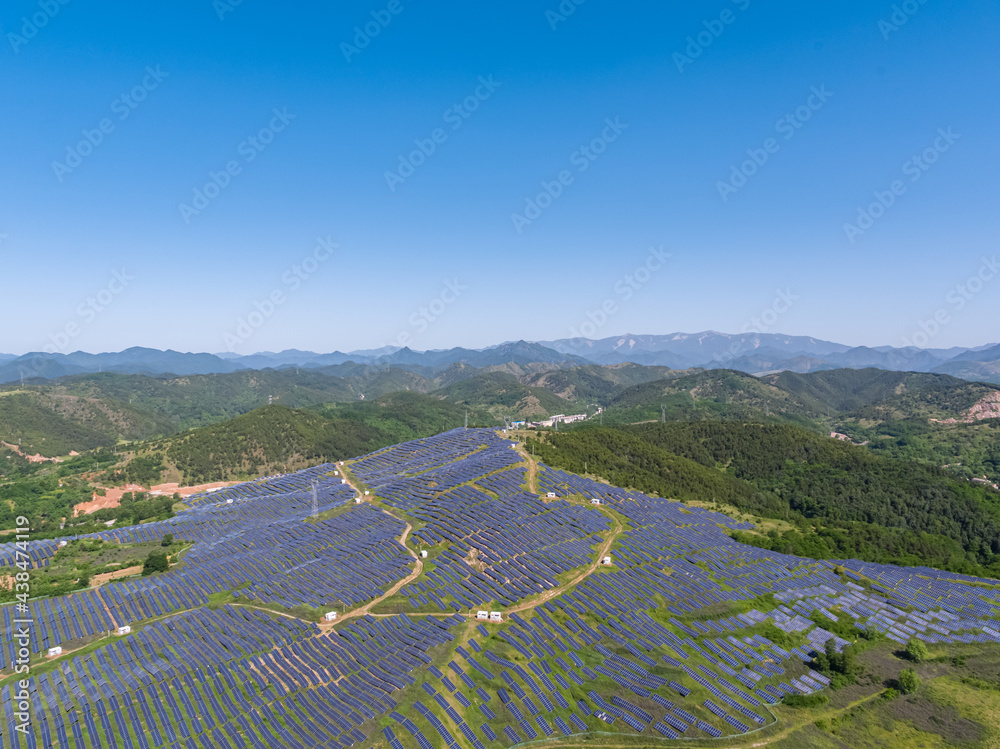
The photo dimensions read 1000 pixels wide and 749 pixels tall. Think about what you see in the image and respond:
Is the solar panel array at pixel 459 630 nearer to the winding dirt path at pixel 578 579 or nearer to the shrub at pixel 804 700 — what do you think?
the winding dirt path at pixel 578 579

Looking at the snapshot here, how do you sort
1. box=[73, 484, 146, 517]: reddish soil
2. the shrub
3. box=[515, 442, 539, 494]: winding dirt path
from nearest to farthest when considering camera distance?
the shrub → box=[515, 442, 539, 494]: winding dirt path → box=[73, 484, 146, 517]: reddish soil

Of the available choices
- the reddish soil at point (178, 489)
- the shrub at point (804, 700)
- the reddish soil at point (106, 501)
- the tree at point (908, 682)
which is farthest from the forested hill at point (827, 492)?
the reddish soil at point (106, 501)

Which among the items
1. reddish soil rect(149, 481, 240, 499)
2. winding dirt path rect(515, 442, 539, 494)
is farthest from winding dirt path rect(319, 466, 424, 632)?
reddish soil rect(149, 481, 240, 499)

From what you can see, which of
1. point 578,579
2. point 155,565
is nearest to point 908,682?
point 578,579

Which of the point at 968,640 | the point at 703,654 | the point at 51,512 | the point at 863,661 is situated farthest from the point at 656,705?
the point at 51,512

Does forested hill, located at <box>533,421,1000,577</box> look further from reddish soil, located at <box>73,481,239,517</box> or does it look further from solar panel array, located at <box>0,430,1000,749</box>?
reddish soil, located at <box>73,481,239,517</box>

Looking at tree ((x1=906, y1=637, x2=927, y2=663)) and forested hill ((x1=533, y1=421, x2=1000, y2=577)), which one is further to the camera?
forested hill ((x1=533, y1=421, x2=1000, y2=577))

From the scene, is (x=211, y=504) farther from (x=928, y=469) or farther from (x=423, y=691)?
(x=928, y=469)
